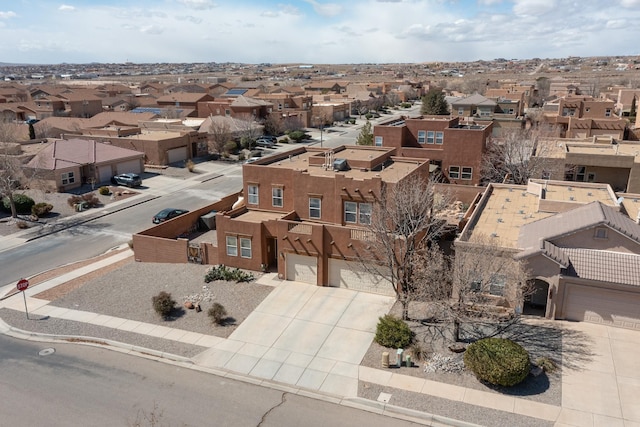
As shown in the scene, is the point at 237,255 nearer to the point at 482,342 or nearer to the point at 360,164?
the point at 360,164

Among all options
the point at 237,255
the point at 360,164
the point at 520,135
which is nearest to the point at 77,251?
the point at 237,255

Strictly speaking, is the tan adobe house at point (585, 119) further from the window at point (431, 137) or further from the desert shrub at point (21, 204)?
the desert shrub at point (21, 204)

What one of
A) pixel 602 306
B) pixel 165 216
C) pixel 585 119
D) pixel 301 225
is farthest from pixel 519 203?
pixel 585 119

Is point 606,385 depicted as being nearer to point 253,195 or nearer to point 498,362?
point 498,362

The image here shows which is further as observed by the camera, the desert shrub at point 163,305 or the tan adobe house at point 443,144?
the tan adobe house at point 443,144

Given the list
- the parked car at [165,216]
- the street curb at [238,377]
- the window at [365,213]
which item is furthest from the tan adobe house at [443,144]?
the street curb at [238,377]

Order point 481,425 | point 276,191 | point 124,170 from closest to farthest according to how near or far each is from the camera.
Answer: point 481,425 < point 276,191 < point 124,170

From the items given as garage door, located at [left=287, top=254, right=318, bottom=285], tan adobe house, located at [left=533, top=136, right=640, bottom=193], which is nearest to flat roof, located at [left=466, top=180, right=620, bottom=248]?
tan adobe house, located at [left=533, top=136, right=640, bottom=193]
